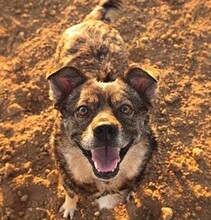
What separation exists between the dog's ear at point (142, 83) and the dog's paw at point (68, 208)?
1726mm

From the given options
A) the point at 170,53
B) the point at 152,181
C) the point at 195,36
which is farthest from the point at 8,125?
the point at 195,36

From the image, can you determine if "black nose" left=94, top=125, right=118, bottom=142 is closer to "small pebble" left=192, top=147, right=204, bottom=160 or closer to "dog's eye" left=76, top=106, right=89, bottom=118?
"dog's eye" left=76, top=106, right=89, bottom=118

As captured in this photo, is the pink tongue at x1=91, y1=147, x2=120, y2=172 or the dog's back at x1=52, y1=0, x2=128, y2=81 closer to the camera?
the pink tongue at x1=91, y1=147, x2=120, y2=172

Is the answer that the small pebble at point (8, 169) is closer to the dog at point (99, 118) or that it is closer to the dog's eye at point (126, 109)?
the dog at point (99, 118)

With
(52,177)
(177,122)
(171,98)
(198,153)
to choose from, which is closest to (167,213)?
(198,153)

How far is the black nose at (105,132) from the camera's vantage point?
4727mm

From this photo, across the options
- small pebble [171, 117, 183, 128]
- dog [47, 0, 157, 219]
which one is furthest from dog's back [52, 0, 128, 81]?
small pebble [171, 117, 183, 128]

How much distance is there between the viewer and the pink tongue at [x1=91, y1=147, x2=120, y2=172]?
5020mm

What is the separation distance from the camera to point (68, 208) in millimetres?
6230

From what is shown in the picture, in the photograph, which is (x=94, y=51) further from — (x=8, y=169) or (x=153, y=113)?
(x=8, y=169)

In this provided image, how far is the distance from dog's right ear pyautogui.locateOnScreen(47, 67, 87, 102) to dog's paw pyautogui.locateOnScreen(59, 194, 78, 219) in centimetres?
152

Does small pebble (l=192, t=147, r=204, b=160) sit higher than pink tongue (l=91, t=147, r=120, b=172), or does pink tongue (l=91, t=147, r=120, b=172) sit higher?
pink tongue (l=91, t=147, r=120, b=172)

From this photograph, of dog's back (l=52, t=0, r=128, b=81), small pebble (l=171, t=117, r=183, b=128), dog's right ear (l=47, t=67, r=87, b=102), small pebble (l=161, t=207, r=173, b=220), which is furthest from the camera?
small pebble (l=171, t=117, r=183, b=128)

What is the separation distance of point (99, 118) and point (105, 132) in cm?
16
